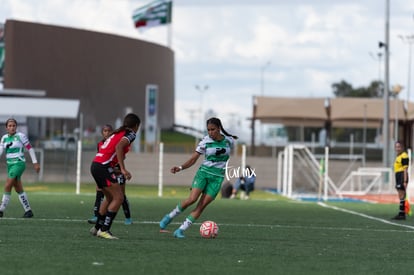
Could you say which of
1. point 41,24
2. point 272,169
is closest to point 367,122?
point 272,169

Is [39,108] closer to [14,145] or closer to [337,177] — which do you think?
[337,177]

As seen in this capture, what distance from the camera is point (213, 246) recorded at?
14.7 metres

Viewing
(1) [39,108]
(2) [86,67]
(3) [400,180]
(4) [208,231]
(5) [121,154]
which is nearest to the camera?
(5) [121,154]

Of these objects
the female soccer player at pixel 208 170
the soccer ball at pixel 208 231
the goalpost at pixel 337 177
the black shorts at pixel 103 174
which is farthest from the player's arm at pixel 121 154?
the goalpost at pixel 337 177

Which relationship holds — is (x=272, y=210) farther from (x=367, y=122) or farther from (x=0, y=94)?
(x=0, y=94)

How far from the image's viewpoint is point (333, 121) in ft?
210

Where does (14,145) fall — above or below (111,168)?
above

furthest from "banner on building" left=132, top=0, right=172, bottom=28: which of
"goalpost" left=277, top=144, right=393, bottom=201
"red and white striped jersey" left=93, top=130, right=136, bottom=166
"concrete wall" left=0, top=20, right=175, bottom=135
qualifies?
"red and white striped jersey" left=93, top=130, right=136, bottom=166

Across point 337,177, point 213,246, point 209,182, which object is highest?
point 209,182

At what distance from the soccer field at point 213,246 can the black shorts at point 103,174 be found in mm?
870

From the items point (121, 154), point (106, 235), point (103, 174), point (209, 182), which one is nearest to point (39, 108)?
point (209, 182)

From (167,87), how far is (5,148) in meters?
101

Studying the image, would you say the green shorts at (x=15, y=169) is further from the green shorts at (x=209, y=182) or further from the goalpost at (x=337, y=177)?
the goalpost at (x=337, y=177)

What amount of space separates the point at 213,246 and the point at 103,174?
6.64ft
